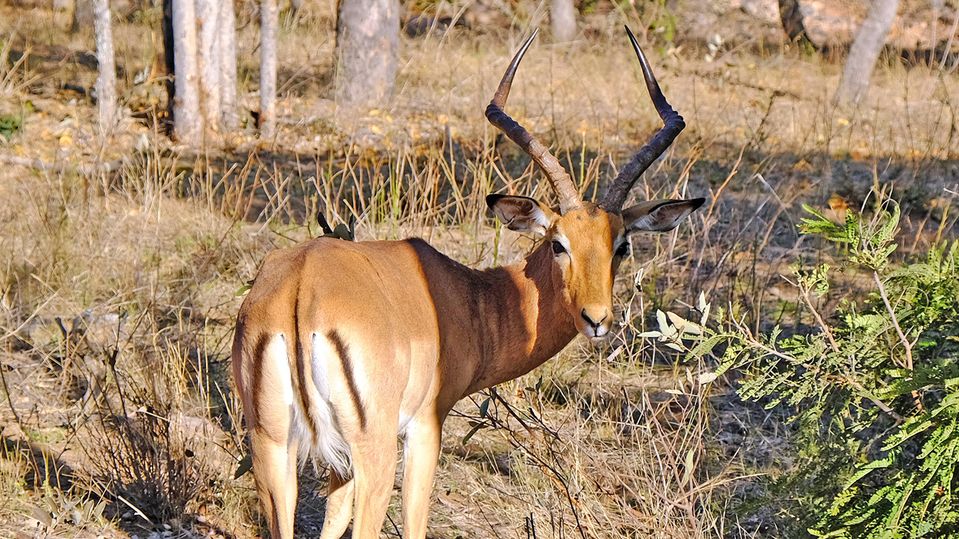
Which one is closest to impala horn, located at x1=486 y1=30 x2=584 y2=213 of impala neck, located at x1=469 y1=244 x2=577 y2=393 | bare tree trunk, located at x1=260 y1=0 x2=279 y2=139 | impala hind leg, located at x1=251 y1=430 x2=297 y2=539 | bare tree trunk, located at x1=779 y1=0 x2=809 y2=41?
impala neck, located at x1=469 y1=244 x2=577 y2=393

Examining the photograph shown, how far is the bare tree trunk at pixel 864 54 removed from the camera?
12172 millimetres

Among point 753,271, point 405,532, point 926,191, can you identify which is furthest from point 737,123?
point 405,532

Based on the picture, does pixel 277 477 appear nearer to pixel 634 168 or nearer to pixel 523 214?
pixel 523 214

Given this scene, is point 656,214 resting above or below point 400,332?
above

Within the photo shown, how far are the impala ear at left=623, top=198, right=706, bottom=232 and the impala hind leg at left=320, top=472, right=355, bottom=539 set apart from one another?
5.13 ft

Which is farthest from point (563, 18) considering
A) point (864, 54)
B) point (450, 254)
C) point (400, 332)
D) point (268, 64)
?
point (400, 332)

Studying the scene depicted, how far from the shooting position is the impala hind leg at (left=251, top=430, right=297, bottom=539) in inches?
142

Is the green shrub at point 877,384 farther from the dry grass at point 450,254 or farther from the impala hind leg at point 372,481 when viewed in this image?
the impala hind leg at point 372,481

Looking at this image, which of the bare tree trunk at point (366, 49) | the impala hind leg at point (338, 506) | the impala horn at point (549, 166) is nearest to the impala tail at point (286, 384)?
the impala hind leg at point (338, 506)

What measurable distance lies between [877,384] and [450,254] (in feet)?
11.8

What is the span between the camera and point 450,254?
7.06 metres

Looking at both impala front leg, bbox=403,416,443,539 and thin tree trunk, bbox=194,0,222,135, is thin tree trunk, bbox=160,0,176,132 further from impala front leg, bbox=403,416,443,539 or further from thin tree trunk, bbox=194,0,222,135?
impala front leg, bbox=403,416,443,539

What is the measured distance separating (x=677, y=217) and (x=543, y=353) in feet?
2.60

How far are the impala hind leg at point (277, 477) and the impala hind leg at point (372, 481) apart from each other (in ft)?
0.69
